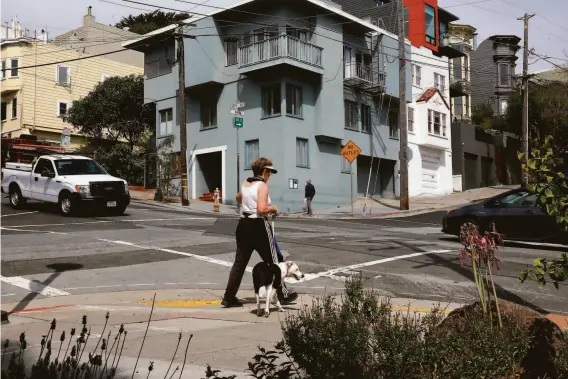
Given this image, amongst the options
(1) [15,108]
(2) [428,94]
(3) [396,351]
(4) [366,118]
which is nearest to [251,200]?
(3) [396,351]

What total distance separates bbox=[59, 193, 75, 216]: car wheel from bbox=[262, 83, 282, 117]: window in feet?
45.4

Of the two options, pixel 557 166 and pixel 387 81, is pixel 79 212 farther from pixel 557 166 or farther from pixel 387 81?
pixel 387 81

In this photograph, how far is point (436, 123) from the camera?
42375mm

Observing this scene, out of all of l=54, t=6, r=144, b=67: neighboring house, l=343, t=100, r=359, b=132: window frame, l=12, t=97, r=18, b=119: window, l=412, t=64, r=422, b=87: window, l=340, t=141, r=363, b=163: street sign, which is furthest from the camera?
l=54, t=6, r=144, b=67: neighboring house

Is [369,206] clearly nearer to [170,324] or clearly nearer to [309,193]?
[309,193]

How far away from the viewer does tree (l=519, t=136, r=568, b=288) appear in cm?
433

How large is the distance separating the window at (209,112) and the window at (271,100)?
4.00 meters

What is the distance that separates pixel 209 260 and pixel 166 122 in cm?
2685

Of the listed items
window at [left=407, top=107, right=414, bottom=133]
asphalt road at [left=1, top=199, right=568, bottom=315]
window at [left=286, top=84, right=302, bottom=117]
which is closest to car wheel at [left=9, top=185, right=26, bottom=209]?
asphalt road at [left=1, top=199, right=568, bottom=315]

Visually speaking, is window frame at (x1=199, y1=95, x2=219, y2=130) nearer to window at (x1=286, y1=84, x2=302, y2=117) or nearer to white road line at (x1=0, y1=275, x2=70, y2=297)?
window at (x1=286, y1=84, x2=302, y2=117)

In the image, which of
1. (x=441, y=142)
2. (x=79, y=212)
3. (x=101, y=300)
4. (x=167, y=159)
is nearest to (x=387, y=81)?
(x=441, y=142)

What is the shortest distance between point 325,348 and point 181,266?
8.32 metres

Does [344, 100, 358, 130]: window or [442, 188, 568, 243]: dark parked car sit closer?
[442, 188, 568, 243]: dark parked car

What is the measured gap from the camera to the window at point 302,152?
32094mm
